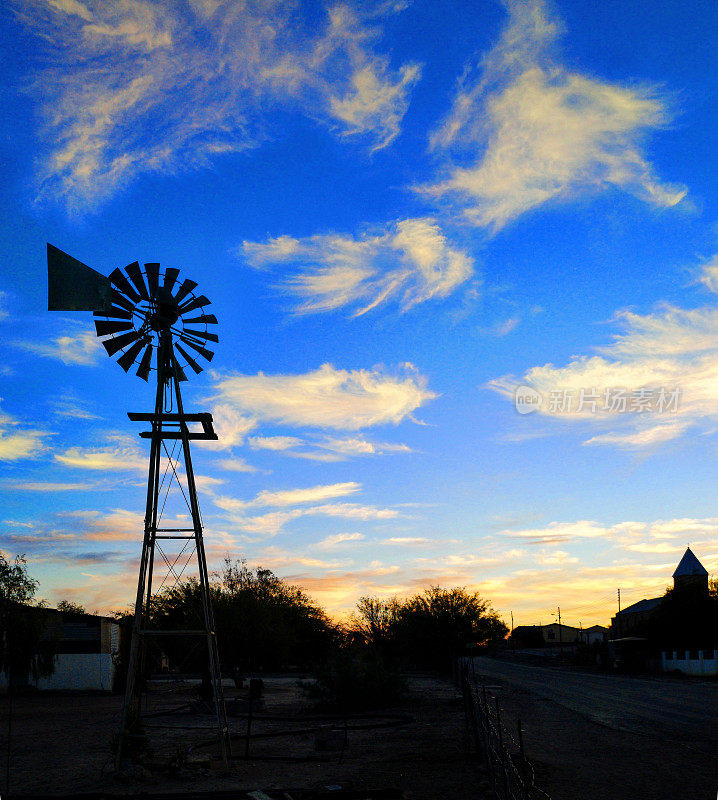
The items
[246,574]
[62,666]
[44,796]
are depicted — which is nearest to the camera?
[44,796]

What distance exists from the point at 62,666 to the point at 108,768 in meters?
33.3

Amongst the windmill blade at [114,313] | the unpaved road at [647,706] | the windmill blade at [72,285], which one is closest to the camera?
the windmill blade at [72,285]

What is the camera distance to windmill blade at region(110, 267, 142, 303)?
16.9 meters

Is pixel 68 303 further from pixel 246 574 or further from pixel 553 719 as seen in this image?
pixel 246 574

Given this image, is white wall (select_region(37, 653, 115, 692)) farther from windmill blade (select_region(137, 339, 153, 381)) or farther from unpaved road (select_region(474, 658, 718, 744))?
windmill blade (select_region(137, 339, 153, 381))

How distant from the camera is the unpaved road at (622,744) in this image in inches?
534

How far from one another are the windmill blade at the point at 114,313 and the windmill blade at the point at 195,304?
125 cm

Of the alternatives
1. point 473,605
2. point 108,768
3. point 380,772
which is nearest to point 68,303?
point 108,768

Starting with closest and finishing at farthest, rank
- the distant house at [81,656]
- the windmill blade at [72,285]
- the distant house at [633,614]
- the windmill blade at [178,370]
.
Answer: the windmill blade at [72,285]
the windmill blade at [178,370]
the distant house at [81,656]
the distant house at [633,614]

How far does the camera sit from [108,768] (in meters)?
16.9

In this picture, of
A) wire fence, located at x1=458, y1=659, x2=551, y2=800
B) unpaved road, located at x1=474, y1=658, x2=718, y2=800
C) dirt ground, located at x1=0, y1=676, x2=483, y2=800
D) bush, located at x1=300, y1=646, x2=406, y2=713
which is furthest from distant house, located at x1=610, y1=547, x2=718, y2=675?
wire fence, located at x1=458, y1=659, x2=551, y2=800

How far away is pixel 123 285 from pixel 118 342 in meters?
1.31

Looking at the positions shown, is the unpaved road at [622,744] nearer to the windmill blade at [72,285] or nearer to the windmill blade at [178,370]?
the windmill blade at [178,370]

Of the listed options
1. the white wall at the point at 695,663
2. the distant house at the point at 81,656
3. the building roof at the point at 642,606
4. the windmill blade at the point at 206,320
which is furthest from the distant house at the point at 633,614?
the windmill blade at the point at 206,320
